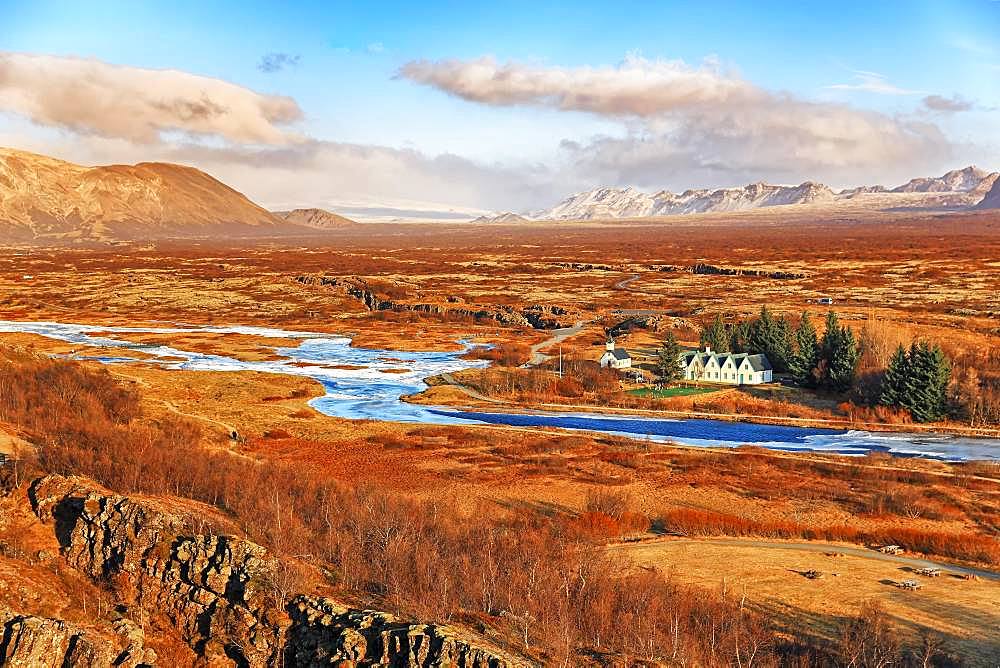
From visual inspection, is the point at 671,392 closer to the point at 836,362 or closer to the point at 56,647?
the point at 836,362

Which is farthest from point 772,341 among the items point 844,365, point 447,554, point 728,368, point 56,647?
point 56,647

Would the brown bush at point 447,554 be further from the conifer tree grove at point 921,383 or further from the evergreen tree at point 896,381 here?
the evergreen tree at point 896,381

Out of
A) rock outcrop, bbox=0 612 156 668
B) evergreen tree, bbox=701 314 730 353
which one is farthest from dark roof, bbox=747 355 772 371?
rock outcrop, bbox=0 612 156 668

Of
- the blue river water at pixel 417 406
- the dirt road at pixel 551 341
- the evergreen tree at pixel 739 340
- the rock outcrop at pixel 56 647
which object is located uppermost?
the rock outcrop at pixel 56 647

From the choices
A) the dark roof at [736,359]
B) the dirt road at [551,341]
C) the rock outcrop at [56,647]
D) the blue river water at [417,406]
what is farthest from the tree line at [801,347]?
the rock outcrop at [56,647]

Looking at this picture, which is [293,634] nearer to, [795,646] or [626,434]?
[795,646]

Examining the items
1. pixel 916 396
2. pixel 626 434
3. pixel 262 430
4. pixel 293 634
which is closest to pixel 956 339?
pixel 916 396
